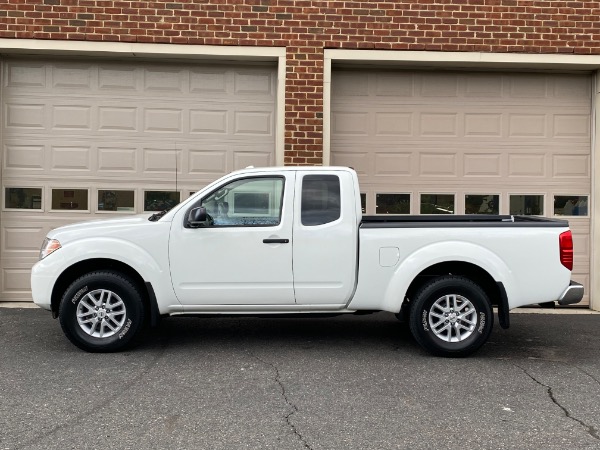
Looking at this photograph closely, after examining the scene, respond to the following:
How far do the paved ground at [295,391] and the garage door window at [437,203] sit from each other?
253 cm

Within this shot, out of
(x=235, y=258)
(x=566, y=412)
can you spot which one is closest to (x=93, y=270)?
(x=235, y=258)

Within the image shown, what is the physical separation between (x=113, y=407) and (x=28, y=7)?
655cm

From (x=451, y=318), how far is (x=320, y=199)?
5.63 ft

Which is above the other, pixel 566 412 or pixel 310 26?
pixel 310 26

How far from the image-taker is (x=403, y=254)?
249 inches

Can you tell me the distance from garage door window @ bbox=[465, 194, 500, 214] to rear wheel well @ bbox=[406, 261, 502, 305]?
3.31m

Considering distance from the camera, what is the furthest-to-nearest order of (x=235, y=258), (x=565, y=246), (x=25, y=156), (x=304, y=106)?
(x=25, y=156), (x=304, y=106), (x=235, y=258), (x=565, y=246)

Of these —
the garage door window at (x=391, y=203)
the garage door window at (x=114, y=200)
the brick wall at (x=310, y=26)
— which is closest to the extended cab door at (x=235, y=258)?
the brick wall at (x=310, y=26)

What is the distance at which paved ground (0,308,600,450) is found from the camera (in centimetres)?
423

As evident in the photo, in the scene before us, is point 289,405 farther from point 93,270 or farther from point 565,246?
point 565,246

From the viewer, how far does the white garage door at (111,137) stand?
30.7ft

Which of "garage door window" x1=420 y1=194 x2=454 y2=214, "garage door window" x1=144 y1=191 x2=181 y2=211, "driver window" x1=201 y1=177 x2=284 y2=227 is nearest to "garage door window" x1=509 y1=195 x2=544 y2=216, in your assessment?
"garage door window" x1=420 y1=194 x2=454 y2=214

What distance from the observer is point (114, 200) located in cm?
943

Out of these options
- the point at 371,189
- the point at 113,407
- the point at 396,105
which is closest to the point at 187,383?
the point at 113,407
